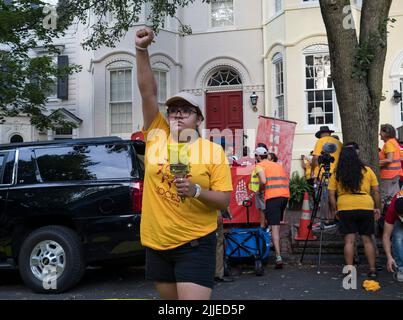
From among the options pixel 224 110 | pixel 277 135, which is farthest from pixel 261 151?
pixel 224 110

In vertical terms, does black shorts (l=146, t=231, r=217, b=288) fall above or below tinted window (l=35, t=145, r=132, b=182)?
below

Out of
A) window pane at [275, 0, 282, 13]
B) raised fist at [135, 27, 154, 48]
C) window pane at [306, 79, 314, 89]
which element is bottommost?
raised fist at [135, 27, 154, 48]


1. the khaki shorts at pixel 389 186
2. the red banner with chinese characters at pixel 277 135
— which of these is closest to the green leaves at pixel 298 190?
the red banner with chinese characters at pixel 277 135

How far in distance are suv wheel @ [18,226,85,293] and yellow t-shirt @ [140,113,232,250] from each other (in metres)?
3.10

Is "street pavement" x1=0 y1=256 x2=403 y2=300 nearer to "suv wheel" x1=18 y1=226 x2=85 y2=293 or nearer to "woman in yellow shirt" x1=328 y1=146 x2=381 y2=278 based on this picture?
"suv wheel" x1=18 y1=226 x2=85 y2=293

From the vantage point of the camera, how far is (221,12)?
17.2m

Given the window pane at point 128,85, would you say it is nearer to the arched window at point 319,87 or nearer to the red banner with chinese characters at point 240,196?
the arched window at point 319,87

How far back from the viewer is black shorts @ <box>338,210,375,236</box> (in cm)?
627

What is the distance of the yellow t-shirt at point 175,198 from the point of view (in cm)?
277

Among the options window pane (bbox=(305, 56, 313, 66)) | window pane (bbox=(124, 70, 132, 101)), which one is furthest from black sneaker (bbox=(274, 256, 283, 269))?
window pane (bbox=(124, 70, 132, 101))

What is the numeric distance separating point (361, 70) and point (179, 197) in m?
5.72

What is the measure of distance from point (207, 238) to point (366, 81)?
5774mm

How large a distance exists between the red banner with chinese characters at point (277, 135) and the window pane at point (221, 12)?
7.17m

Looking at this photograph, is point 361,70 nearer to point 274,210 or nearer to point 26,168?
point 274,210
